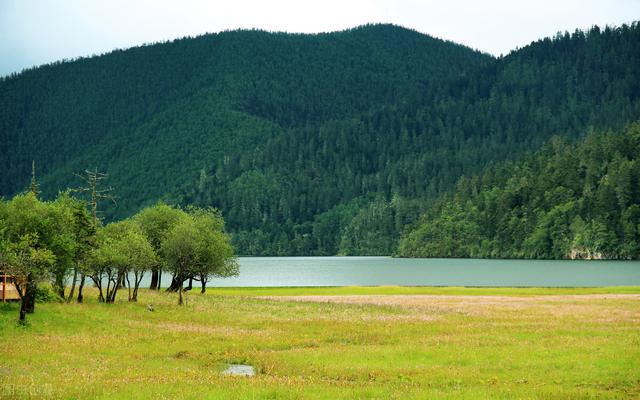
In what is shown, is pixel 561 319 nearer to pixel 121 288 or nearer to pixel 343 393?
pixel 343 393

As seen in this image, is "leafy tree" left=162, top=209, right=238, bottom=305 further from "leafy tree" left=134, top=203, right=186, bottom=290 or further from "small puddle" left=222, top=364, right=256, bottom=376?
"small puddle" left=222, top=364, right=256, bottom=376

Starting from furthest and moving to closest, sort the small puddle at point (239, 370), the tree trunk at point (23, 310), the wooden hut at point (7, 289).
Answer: the wooden hut at point (7, 289) → the tree trunk at point (23, 310) → the small puddle at point (239, 370)

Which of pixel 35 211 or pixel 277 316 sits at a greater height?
pixel 35 211

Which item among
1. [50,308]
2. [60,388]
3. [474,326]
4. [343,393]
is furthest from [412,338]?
[50,308]

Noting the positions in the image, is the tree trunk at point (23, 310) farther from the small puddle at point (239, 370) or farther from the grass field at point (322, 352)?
the small puddle at point (239, 370)

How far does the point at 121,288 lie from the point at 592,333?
7138cm

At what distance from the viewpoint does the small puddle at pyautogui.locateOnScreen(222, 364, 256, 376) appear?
36.2 meters

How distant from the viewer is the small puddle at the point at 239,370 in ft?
119

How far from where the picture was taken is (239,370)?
124ft

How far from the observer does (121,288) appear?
10488 centimetres

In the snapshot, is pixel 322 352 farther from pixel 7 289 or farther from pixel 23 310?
pixel 7 289

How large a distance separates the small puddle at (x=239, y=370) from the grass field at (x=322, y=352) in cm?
53

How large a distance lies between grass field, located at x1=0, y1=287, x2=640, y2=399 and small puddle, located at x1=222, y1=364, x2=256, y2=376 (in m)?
0.53

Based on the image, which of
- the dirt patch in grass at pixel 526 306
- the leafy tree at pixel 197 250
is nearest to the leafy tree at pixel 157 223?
the leafy tree at pixel 197 250
